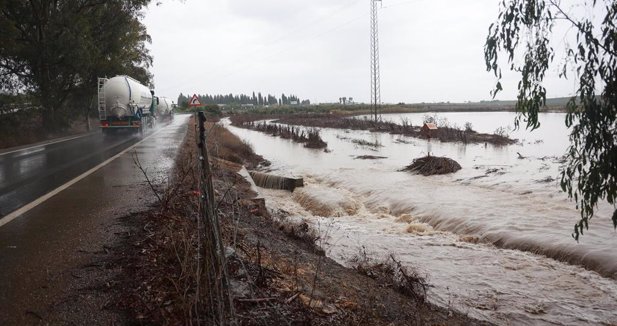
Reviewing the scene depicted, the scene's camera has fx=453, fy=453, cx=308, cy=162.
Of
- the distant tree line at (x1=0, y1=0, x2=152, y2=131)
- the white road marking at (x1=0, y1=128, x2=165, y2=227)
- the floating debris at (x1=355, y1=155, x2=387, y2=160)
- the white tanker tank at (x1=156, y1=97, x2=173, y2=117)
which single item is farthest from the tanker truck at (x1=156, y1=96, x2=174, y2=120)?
the white road marking at (x1=0, y1=128, x2=165, y2=227)

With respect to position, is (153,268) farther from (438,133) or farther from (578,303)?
(438,133)

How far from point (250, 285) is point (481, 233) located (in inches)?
284

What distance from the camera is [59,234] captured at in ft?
18.7

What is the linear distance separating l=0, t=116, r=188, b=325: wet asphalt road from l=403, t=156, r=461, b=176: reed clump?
9.98 m

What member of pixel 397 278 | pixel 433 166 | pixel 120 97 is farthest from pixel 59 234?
pixel 120 97

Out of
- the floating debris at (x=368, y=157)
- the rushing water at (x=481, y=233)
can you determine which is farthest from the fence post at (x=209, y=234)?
the floating debris at (x=368, y=157)

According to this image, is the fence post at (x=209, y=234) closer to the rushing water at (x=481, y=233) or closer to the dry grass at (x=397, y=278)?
the dry grass at (x=397, y=278)

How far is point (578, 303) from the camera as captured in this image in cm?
643

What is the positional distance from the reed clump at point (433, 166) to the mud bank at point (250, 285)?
38.2 ft

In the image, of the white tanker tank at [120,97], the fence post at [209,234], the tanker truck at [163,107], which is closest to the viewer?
the fence post at [209,234]

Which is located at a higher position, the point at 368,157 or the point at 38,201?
the point at 38,201

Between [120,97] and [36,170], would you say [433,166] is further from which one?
[120,97]

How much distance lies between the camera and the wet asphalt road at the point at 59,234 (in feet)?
12.2

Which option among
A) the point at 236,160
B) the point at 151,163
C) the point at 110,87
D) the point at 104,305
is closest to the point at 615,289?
the point at 104,305
